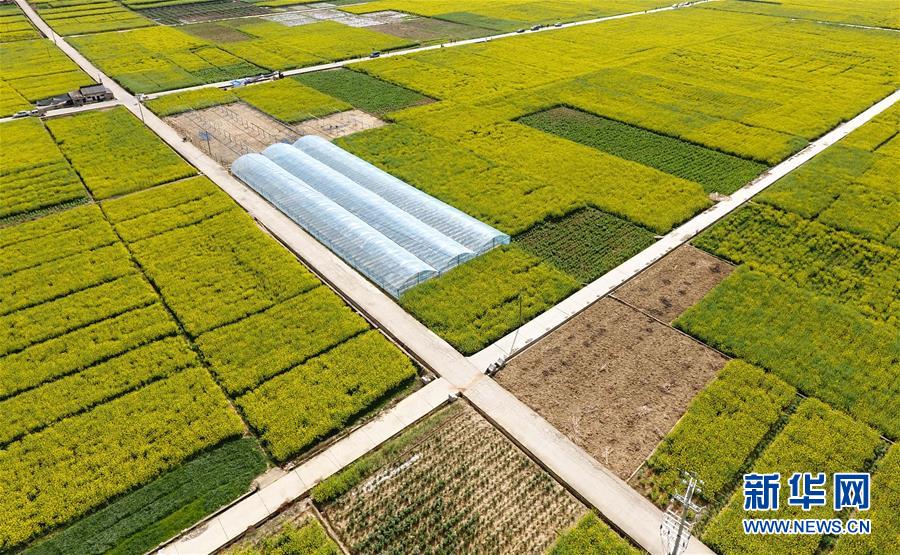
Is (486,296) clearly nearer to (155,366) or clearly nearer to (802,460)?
(802,460)

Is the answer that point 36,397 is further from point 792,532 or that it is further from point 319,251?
point 792,532

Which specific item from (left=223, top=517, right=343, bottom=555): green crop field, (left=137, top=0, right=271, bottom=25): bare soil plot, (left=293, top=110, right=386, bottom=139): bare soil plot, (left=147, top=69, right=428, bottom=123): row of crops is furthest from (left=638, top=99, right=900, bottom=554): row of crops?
(left=137, top=0, right=271, bottom=25): bare soil plot

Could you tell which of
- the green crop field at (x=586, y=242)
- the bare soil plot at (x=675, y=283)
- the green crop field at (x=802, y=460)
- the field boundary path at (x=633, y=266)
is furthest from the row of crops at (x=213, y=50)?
the green crop field at (x=802, y=460)

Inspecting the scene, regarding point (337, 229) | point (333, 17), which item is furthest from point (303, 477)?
point (333, 17)

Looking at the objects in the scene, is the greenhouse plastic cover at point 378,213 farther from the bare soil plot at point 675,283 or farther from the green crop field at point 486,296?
the bare soil plot at point 675,283

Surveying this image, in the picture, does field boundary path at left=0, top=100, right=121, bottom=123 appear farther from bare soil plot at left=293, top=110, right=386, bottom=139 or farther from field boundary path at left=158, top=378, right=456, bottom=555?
field boundary path at left=158, top=378, right=456, bottom=555

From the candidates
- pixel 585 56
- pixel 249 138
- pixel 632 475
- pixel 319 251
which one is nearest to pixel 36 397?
pixel 319 251
